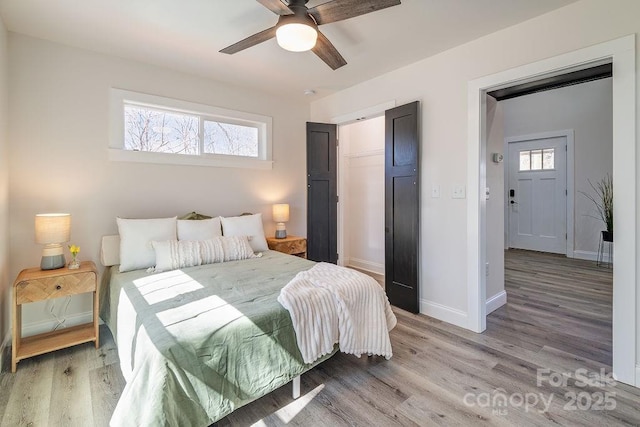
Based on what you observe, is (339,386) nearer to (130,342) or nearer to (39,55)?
(130,342)

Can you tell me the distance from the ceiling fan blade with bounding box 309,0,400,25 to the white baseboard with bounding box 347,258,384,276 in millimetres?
3431

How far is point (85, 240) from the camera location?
267cm

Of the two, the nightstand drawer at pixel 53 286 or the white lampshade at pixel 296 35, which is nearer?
the white lampshade at pixel 296 35

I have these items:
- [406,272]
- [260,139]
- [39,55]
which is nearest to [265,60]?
[260,139]

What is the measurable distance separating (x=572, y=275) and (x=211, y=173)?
207 inches

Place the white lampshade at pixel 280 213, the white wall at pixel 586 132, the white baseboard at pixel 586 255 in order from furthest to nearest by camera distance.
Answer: the white baseboard at pixel 586 255
the white wall at pixel 586 132
the white lampshade at pixel 280 213

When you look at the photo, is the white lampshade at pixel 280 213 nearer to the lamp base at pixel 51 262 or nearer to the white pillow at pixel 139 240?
the white pillow at pixel 139 240

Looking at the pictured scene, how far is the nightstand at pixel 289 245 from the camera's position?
3.52 metres

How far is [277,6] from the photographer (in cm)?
172

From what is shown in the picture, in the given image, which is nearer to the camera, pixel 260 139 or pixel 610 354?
pixel 610 354

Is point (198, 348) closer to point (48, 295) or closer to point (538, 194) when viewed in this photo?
point (48, 295)

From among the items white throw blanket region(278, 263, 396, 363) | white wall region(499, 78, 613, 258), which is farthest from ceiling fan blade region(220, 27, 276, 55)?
white wall region(499, 78, 613, 258)

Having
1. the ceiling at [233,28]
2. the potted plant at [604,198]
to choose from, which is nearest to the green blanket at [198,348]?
the ceiling at [233,28]

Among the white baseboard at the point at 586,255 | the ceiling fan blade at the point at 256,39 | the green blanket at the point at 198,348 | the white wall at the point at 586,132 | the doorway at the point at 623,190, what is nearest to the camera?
the green blanket at the point at 198,348
